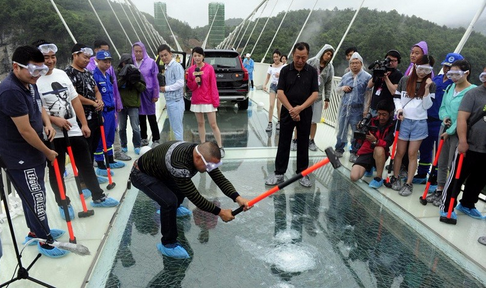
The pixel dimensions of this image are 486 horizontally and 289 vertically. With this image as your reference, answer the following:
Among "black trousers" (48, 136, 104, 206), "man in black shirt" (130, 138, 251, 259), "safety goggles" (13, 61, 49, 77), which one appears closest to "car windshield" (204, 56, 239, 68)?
"black trousers" (48, 136, 104, 206)

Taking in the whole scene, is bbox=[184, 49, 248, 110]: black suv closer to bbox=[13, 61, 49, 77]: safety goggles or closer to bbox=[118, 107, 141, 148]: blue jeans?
bbox=[118, 107, 141, 148]: blue jeans

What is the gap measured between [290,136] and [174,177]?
6.42 feet

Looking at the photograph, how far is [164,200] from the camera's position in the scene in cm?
244

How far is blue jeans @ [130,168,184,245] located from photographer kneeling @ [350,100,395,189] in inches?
94.6

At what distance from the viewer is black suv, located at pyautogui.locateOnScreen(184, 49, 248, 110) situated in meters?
7.72

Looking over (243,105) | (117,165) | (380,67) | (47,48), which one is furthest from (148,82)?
(243,105)

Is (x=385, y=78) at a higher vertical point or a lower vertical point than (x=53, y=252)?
higher

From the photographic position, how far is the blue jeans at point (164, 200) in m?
2.45

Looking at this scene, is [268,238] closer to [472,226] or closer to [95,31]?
[472,226]

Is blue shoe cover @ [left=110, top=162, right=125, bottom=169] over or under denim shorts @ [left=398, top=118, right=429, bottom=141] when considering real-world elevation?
under

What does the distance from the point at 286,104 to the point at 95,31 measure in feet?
24.8

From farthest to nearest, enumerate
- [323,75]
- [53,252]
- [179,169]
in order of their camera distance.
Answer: [323,75], [53,252], [179,169]

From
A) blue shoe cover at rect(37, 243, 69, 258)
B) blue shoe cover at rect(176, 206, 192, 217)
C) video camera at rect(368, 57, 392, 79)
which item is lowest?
blue shoe cover at rect(176, 206, 192, 217)

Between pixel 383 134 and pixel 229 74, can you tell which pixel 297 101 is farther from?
pixel 229 74
